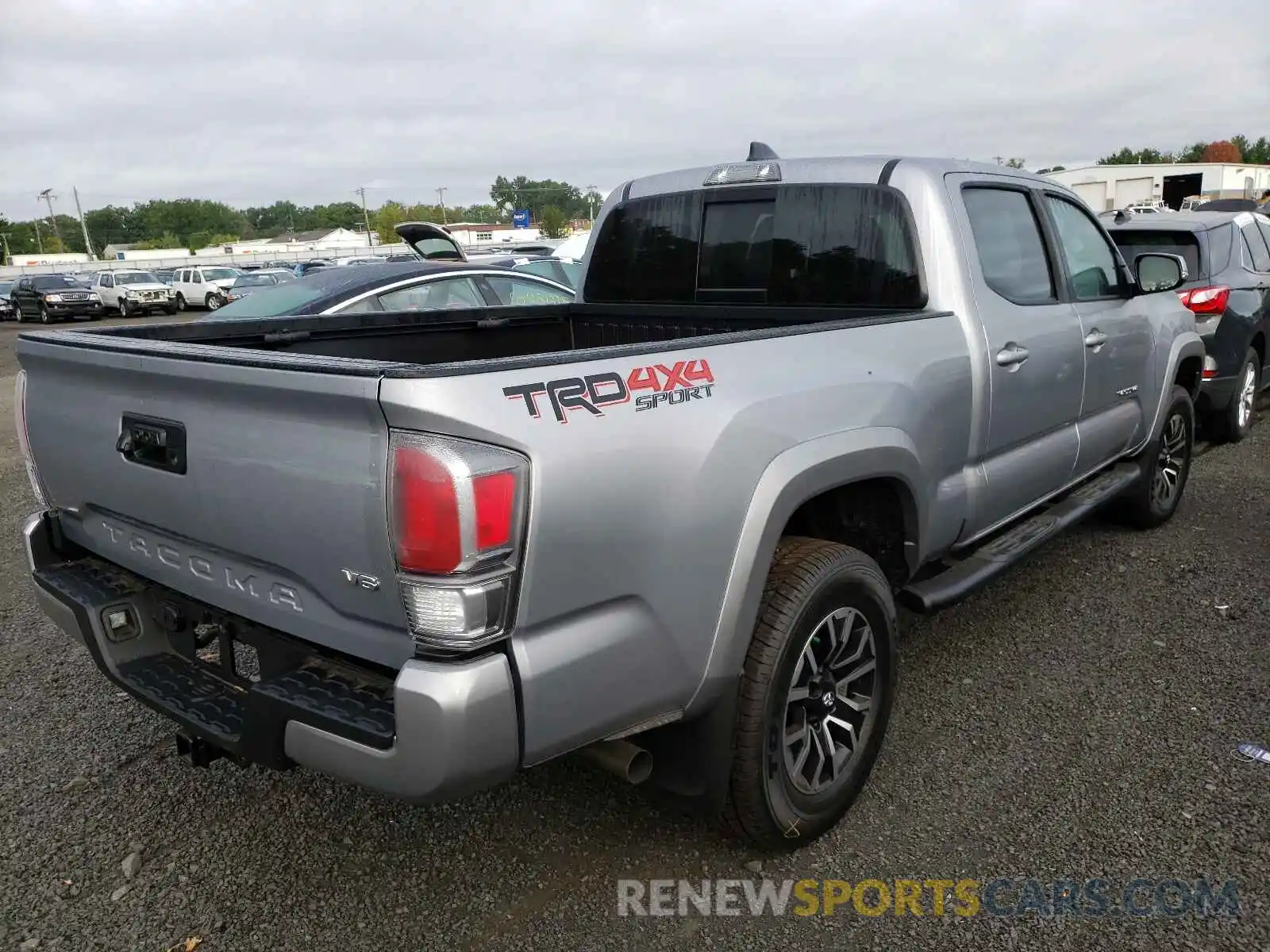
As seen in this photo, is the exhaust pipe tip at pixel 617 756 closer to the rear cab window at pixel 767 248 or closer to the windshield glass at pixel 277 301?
the rear cab window at pixel 767 248

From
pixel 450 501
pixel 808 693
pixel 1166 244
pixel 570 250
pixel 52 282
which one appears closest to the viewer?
pixel 450 501

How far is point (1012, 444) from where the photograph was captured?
3771 millimetres

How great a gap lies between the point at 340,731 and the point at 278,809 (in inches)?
→ 50.1

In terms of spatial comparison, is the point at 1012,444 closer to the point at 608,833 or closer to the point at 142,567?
the point at 608,833

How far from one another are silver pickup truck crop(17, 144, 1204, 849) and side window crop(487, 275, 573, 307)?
→ 4505 mm

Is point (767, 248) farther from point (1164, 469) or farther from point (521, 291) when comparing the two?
point (521, 291)

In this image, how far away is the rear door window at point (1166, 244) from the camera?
23.9ft

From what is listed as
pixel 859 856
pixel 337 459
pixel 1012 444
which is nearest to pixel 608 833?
pixel 859 856

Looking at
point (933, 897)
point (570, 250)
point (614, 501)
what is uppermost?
point (570, 250)

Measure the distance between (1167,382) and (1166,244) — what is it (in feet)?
9.54

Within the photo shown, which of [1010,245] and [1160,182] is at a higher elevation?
[1160,182]

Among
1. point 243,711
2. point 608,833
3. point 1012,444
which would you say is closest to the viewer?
point 243,711

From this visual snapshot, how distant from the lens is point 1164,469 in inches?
219

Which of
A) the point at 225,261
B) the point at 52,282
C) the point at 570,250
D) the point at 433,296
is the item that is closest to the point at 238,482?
the point at 433,296
